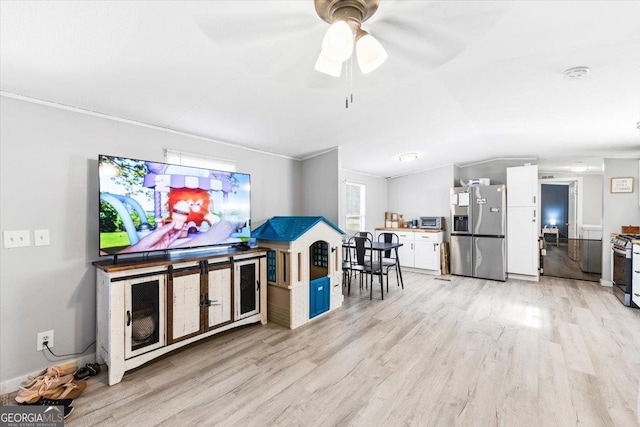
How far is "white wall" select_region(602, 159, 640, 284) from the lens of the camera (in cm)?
441

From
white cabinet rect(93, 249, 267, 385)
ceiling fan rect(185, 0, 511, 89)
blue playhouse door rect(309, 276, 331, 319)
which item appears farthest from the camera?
blue playhouse door rect(309, 276, 331, 319)

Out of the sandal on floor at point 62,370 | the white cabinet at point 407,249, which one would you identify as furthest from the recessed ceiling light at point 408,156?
the sandal on floor at point 62,370

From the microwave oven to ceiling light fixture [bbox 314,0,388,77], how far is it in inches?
189

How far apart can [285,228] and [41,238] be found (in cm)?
211

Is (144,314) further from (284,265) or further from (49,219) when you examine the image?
(284,265)

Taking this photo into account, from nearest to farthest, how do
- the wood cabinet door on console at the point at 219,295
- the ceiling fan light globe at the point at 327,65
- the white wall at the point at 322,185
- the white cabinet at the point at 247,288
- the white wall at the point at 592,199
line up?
1. the ceiling fan light globe at the point at 327,65
2. the wood cabinet door on console at the point at 219,295
3. the white cabinet at the point at 247,288
4. the white wall at the point at 322,185
5. the white wall at the point at 592,199

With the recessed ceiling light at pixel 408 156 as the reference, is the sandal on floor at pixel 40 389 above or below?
below

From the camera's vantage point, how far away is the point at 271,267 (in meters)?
3.24

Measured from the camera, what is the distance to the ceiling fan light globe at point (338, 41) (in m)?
1.28

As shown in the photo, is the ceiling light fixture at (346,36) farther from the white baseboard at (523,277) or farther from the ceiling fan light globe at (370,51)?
the white baseboard at (523,277)

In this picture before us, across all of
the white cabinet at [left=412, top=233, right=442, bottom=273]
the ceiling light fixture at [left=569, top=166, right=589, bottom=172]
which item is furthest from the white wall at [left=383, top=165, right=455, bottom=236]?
the ceiling light fixture at [left=569, top=166, right=589, bottom=172]

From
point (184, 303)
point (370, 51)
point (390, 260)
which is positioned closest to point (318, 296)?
point (184, 303)

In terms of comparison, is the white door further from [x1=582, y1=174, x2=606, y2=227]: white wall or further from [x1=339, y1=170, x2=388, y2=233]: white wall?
[x1=339, y1=170, x2=388, y2=233]: white wall

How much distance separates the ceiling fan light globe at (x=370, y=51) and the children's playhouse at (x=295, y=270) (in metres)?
1.98
